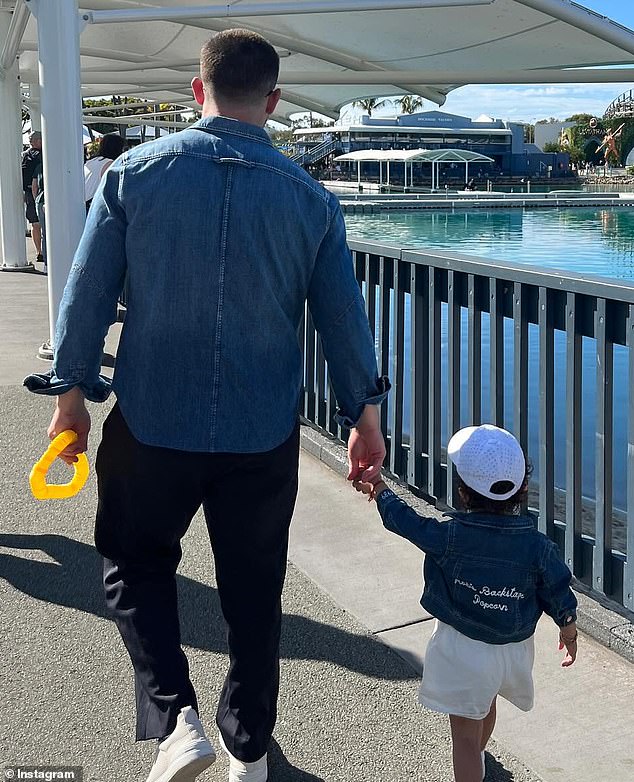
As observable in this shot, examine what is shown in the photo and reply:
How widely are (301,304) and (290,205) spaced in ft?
0.91

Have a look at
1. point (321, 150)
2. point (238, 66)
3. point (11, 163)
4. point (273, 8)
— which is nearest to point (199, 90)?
point (238, 66)

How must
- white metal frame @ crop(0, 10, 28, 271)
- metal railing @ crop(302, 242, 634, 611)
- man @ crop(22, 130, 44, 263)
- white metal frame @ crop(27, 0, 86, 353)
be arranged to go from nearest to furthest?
metal railing @ crop(302, 242, 634, 611), white metal frame @ crop(27, 0, 86, 353), white metal frame @ crop(0, 10, 28, 271), man @ crop(22, 130, 44, 263)

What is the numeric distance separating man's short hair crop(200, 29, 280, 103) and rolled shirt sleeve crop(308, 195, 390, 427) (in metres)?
0.33

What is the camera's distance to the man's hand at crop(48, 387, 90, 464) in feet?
8.27

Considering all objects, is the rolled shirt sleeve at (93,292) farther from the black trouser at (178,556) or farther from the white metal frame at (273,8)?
the white metal frame at (273,8)

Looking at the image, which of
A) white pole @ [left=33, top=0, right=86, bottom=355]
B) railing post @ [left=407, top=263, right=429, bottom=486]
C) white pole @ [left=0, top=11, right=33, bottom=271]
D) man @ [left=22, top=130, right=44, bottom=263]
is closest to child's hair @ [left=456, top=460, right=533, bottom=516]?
railing post @ [left=407, top=263, right=429, bottom=486]

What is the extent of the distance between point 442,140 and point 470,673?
304ft

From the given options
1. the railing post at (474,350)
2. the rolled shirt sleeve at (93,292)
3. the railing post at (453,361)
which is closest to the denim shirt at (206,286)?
the rolled shirt sleeve at (93,292)

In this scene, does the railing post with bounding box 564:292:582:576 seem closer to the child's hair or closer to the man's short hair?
the child's hair

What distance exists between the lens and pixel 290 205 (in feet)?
7.81

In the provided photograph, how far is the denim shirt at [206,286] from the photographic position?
7.65ft

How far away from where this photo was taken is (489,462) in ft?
Answer: 7.98

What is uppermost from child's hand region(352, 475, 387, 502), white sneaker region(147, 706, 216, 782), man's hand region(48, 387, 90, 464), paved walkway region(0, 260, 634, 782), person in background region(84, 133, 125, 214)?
person in background region(84, 133, 125, 214)

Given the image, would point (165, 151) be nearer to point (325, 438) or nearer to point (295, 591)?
point (295, 591)
